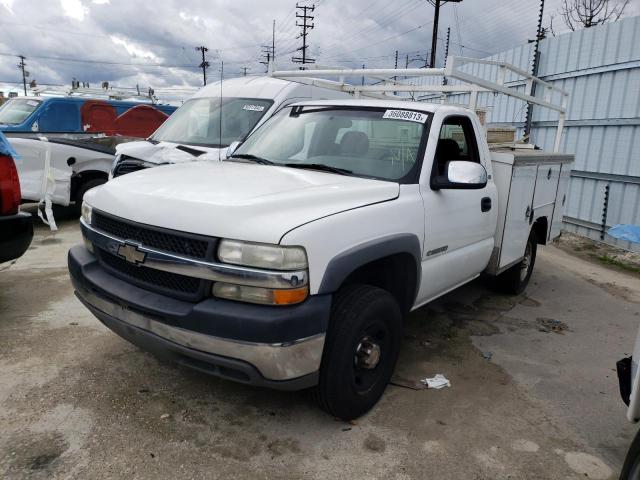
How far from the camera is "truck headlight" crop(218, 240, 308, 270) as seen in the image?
2379 mm

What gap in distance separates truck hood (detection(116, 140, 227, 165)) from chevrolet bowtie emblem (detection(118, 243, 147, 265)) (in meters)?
3.73

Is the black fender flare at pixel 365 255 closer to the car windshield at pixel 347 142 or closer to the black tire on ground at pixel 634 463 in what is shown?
the car windshield at pixel 347 142

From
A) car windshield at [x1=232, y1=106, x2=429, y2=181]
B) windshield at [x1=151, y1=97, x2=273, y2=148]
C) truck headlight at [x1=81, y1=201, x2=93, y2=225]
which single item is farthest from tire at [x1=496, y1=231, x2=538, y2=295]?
truck headlight at [x1=81, y1=201, x2=93, y2=225]

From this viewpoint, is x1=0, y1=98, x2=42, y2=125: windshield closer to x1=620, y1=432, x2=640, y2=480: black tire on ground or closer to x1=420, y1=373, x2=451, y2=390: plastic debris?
x1=420, y1=373, x2=451, y2=390: plastic debris

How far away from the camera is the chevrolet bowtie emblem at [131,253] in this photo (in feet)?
8.76

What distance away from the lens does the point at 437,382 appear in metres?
3.54

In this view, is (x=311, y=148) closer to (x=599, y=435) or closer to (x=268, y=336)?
(x=268, y=336)

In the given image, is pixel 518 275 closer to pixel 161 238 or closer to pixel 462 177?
pixel 462 177

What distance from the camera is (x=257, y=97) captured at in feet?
24.3

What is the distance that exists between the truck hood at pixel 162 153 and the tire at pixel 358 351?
4090 mm

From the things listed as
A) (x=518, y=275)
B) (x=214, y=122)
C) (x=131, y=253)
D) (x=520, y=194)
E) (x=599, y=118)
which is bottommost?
(x=518, y=275)

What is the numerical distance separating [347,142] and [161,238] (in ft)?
5.32

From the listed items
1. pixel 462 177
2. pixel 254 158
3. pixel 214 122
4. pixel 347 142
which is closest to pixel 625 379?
pixel 462 177

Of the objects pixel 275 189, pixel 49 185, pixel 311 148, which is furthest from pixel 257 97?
pixel 275 189
